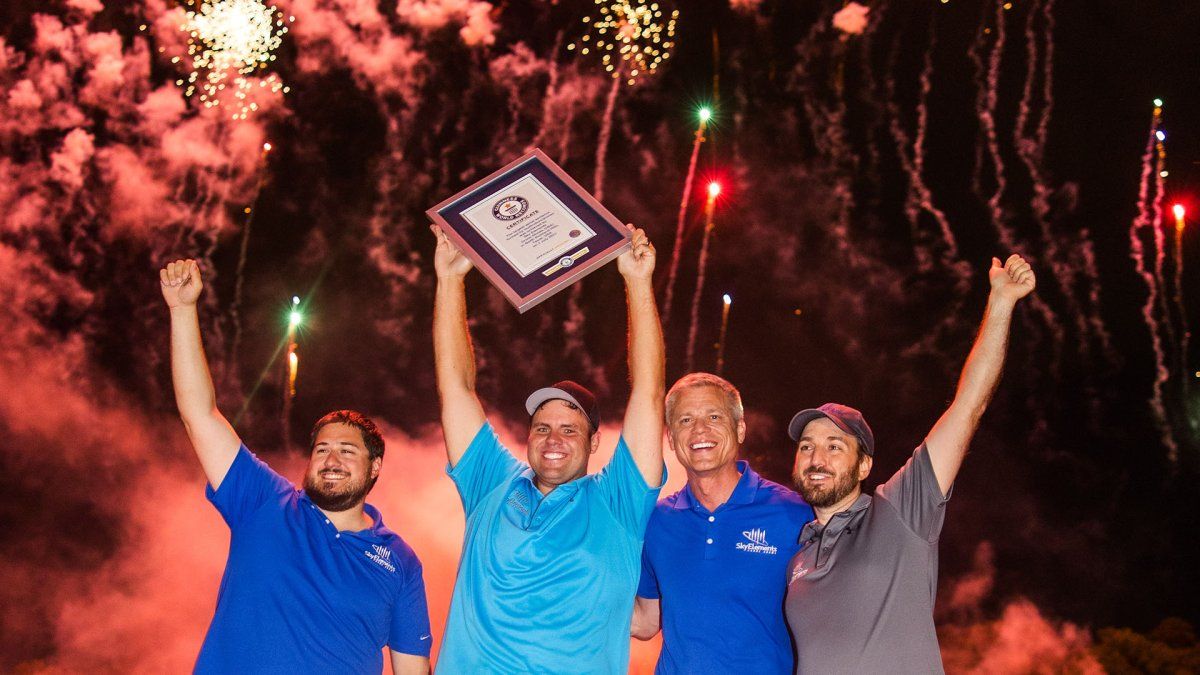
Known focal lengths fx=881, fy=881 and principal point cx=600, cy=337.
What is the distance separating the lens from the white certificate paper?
465cm

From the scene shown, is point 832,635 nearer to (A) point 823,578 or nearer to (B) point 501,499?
(A) point 823,578

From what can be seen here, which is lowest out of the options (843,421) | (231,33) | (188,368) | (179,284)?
(843,421)

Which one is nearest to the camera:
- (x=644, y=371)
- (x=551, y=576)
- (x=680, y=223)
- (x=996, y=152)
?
(x=551, y=576)

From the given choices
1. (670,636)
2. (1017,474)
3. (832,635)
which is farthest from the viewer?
(1017,474)

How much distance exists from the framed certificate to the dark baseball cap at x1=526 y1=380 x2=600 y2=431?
1.67 feet

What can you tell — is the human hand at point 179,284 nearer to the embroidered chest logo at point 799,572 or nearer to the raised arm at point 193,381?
the raised arm at point 193,381

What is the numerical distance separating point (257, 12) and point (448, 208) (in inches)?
403

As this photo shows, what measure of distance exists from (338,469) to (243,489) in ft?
1.66

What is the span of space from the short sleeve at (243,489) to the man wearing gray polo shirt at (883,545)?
9.15 ft

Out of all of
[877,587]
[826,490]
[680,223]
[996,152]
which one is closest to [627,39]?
[680,223]

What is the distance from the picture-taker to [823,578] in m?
4.00

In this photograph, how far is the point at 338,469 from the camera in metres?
4.78

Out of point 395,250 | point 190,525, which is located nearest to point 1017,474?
point 395,250

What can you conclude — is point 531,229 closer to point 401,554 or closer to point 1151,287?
point 401,554
